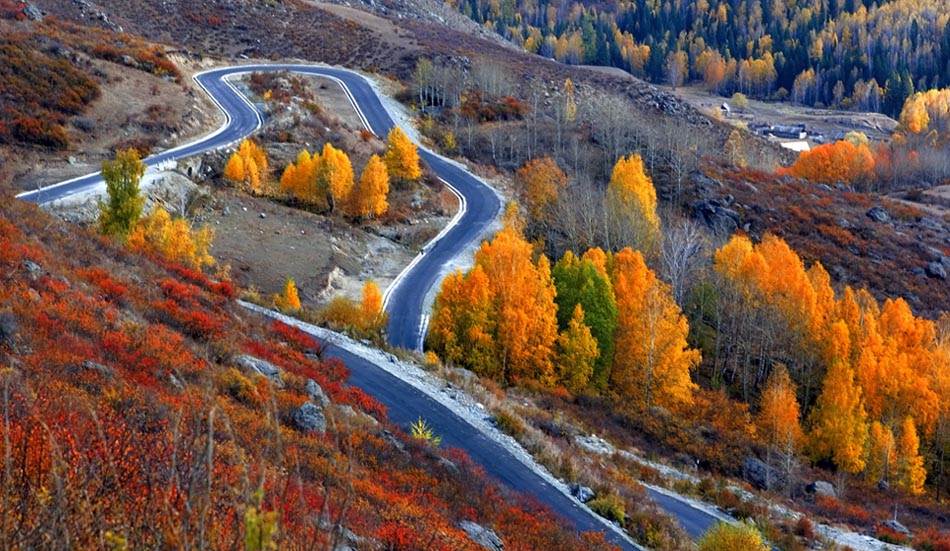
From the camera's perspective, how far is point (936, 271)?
205ft

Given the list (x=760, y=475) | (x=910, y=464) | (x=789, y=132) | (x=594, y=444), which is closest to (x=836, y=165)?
(x=789, y=132)

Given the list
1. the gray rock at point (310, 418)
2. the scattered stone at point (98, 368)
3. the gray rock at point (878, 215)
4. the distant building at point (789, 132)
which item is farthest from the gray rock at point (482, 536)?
the distant building at point (789, 132)

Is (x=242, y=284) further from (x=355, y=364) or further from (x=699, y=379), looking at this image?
(x=699, y=379)

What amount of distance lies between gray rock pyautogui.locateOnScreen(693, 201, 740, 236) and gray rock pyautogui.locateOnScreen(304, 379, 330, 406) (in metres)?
50.5

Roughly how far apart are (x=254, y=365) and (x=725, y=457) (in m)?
22.7

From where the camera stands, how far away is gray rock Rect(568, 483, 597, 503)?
800 inches

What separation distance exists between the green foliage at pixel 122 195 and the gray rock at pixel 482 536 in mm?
22687

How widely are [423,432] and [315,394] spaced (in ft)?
12.7

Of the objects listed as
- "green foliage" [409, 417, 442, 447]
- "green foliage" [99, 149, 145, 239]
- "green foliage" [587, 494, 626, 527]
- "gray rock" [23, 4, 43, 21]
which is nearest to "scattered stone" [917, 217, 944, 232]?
"green foliage" [587, 494, 626, 527]

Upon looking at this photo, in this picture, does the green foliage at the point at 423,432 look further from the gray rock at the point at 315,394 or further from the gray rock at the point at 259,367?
the gray rock at the point at 259,367

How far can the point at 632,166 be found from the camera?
5419cm

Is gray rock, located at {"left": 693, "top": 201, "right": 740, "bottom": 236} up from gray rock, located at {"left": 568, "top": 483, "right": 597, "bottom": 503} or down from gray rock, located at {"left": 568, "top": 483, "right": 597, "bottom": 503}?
down

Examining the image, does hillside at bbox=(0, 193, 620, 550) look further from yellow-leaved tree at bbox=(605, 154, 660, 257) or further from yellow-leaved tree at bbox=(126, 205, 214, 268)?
yellow-leaved tree at bbox=(605, 154, 660, 257)

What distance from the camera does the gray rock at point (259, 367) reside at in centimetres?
1856
